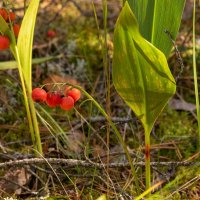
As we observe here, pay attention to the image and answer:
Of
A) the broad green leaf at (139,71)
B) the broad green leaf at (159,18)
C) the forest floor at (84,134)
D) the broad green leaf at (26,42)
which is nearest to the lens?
the broad green leaf at (139,71)

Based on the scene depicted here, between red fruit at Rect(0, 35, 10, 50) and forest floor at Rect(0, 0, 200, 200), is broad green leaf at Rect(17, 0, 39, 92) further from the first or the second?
forest floor at Rect(0, 0, 200, 200)

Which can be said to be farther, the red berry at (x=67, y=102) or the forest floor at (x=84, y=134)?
the forest floor at (x=84, y=134)

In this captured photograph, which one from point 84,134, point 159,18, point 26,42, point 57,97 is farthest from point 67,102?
point 84,134

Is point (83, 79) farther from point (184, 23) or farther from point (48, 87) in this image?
point (184, 23)

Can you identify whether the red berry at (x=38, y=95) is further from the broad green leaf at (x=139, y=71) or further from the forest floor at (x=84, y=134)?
the broad green leaf at (x=139, y=71)

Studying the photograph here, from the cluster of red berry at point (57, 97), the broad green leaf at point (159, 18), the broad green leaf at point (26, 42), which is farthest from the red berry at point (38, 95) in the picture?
the broad green leaf at point (159, 18)

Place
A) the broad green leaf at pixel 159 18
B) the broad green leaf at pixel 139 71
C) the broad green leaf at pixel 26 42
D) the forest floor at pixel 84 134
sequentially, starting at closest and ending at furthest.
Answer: the broad green leaf at pixel 139 71, the broad green leaf at pixel 159 18, the broad green leaf at pixel 26 42, the forest floor at pixel 84 134
